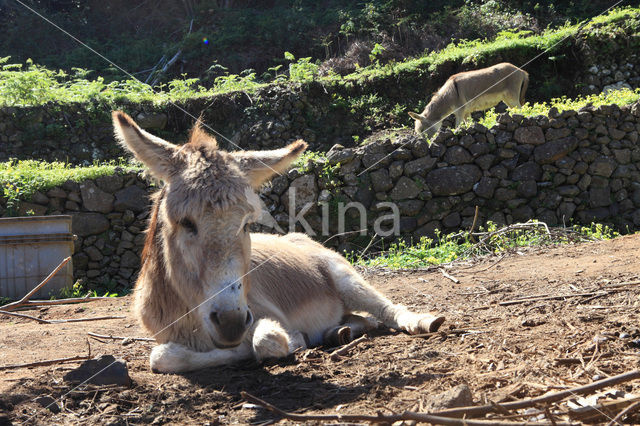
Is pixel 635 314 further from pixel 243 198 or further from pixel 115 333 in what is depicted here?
pixel 115 333

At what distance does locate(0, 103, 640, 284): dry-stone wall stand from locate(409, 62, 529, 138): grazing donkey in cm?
380

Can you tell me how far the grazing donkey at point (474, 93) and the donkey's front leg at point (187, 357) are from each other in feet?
37.2

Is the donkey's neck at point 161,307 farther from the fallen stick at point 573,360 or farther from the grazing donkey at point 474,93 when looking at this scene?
the grazing donkey at point 474,93

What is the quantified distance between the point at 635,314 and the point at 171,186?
296 centimetres

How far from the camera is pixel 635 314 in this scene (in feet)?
11.8

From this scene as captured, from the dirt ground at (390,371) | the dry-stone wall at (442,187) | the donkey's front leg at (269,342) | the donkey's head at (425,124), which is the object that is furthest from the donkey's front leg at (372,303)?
the donkey's head at (425,124)

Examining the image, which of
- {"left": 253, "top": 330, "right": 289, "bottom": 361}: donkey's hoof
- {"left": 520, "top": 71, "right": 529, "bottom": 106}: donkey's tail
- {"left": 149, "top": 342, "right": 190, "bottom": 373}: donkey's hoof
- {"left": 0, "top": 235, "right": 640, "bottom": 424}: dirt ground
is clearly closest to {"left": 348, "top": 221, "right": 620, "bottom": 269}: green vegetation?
{"left": 0, "top": 235, "right": 640, "bottom": 424}: dirt ground

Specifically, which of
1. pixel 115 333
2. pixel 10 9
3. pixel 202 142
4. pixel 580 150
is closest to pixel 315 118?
pixel 580 150

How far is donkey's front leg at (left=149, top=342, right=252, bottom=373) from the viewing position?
359 centimetres

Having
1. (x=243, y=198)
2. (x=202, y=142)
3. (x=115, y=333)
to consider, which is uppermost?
(x=202, y=142)

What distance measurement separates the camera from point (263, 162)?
373 centimetres

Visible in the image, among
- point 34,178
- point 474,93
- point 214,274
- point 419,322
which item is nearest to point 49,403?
point 214,274

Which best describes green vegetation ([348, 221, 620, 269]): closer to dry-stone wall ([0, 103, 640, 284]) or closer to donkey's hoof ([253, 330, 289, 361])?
dry-stone wall ([0, 103, 640, 284])

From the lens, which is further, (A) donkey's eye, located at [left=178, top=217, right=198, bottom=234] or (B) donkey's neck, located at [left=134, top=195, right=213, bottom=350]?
(B) donkey's neck, located at [left=134, top=195, right=213, bottom=350]
